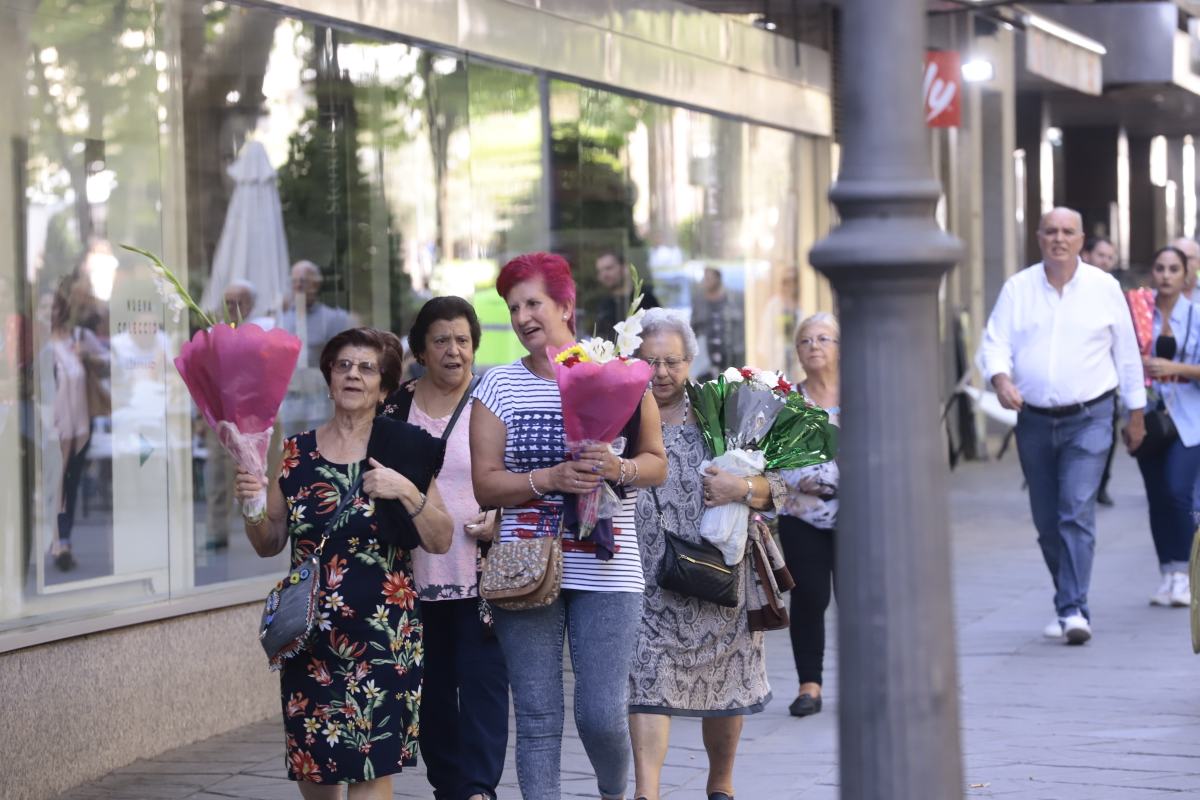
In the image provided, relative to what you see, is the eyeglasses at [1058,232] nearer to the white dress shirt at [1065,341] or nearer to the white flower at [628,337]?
the white dress shirt at [1065,341]

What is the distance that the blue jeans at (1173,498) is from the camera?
1071cm

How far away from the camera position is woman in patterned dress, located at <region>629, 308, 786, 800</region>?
6.18 metres

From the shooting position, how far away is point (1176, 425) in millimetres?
10688

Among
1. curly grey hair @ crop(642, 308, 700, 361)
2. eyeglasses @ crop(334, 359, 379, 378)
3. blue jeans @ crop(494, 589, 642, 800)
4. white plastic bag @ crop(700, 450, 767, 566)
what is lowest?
blue jeans @ crop(494, 589, 642, 800)

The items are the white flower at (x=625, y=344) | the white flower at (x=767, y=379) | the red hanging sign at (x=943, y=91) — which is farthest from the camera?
the red hanging sign at (x=943, y=91)

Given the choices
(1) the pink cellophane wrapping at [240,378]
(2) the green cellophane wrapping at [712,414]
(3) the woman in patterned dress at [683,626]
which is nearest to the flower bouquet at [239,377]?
(1) the pink cellophane wrapping at [240,378]

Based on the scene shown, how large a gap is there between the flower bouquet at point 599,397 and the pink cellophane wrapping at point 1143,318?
618cm

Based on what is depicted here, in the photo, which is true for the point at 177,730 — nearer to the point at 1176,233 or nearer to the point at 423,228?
the point at 423,228

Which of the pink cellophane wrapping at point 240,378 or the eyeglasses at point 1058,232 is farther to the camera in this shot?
the eyeglasses at point 1058,232

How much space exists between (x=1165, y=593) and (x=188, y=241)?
227 inches

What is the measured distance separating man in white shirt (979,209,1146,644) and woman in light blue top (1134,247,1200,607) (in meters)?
0.98

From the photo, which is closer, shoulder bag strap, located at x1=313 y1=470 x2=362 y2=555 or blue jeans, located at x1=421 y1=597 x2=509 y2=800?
shoulder bag strap, located at x1=313 y1=470 x2=362 y2=555

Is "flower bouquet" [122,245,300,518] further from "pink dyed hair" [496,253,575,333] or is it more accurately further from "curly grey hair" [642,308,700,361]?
"curly grey hair" [642,308,700,361]

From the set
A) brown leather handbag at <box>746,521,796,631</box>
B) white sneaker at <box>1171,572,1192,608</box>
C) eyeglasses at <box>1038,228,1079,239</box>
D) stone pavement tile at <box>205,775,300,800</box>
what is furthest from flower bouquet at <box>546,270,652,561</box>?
white sneaker at <box>1171,572,1192,608</box>
